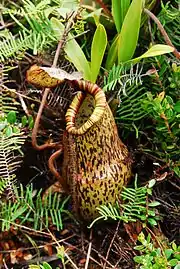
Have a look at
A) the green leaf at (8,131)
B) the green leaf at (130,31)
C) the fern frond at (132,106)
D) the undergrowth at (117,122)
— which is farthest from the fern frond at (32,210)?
the green leaf at (130,31)

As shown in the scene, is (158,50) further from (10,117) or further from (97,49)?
(10,117)

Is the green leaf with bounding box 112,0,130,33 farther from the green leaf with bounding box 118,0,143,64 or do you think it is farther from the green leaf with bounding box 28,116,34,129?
the green leaf with bounding box 28,116,34,129

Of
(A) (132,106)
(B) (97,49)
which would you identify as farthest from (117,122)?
(B) (97,49)

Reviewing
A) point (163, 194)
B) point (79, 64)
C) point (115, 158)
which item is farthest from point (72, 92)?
point (163, 194)

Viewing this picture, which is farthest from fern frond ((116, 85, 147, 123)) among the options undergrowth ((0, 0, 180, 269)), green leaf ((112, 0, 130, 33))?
green leaf ((112, 0, 130, 33))

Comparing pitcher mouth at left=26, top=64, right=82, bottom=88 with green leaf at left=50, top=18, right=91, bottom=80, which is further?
green leaf at left=50, top=18, right=91, bottom=80

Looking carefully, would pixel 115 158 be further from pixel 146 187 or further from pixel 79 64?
pixel 79 64

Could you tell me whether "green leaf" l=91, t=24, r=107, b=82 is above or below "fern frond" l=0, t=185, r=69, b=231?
above
